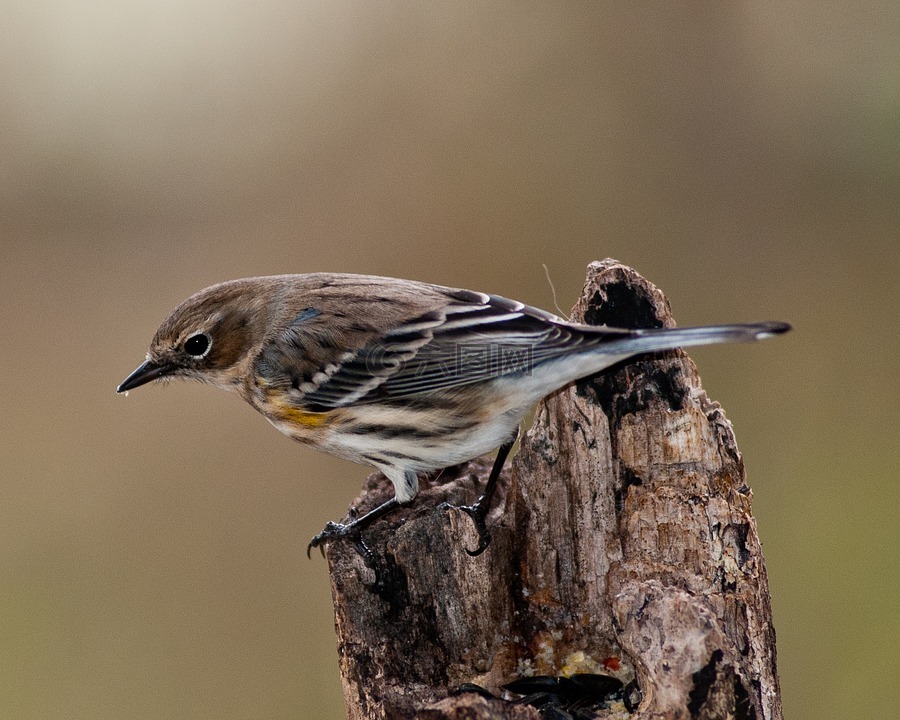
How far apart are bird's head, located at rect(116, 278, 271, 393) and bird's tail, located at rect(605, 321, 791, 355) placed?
1.99 m

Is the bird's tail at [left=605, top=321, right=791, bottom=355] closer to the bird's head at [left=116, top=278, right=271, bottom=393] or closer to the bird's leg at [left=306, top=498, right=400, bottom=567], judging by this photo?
the bird's leg at [left=306, top=498, right=400, bottom=567]

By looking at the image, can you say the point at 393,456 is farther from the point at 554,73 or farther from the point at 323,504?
the point at 554,73

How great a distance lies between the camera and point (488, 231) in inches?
336

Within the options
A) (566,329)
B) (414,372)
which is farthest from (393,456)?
(566,329)

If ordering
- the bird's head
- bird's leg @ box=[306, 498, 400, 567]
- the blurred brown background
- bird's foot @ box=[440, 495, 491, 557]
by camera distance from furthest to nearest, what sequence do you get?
the blurred brown background < the bird's head < bird's leg @ box=[306, 498, 400, 567] < bird's foot @ box=[440, 495, 491, 557]

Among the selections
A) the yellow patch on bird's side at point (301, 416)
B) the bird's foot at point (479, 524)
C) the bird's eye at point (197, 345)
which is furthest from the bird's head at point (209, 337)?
the bird's foot at point (479, 524)

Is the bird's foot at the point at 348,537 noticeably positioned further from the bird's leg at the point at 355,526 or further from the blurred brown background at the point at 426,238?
the blurred brown background at the point at 426,238

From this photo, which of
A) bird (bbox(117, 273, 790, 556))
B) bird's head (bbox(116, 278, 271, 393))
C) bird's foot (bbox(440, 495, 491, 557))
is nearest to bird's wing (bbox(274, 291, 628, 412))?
bird (bbox(117, 273, 790, 556))

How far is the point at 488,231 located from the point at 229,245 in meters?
2.32

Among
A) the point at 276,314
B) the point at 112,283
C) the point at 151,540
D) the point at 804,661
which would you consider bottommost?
the point at 804,661

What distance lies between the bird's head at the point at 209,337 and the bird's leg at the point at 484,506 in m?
1.34

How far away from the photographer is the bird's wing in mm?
4469

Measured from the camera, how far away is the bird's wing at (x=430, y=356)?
4.47 meters

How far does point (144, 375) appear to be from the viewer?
498cm
